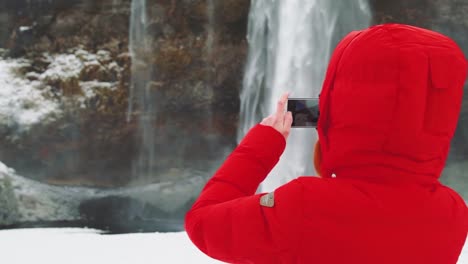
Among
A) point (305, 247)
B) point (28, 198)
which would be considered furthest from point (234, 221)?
point (28, 198)

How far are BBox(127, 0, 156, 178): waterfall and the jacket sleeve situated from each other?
25.1 feet

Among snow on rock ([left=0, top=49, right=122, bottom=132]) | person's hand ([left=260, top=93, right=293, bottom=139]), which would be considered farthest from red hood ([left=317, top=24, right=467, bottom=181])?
snow on rock ([left=0, top=49, right=122, bottom=132])

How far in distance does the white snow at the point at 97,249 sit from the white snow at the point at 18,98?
12.0 ft

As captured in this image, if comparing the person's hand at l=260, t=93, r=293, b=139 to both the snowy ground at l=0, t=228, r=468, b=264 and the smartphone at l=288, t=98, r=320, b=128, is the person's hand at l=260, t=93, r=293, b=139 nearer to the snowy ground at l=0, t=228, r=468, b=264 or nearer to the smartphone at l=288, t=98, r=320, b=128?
the smartphone at l=288, t=98, r=320, b=128

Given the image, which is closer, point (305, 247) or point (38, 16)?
point (305, 247)

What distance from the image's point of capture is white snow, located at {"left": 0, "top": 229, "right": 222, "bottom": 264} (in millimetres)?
3824

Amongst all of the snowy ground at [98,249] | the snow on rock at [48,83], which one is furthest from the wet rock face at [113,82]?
the snowy ground at [98,249]

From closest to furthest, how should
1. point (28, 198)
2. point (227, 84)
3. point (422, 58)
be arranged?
point (422, 58)
point (28, 198)
point (227, 84)

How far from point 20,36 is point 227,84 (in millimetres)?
3567

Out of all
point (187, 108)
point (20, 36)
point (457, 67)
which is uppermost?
point (457, 67)

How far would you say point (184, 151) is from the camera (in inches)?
348

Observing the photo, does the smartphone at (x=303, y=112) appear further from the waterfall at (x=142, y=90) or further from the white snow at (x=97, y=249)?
the waterfall at (x=142, y=90)

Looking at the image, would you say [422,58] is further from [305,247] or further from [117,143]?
[117,143]

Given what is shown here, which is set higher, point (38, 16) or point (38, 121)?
point (38, 16)
